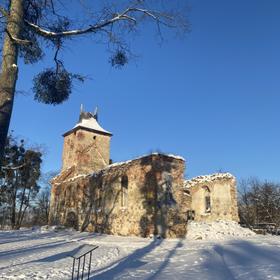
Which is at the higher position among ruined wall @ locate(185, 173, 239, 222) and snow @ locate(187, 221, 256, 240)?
ruined wall @ locate(185, 173, 239, 222)

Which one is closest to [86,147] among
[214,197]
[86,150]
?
[86,150]

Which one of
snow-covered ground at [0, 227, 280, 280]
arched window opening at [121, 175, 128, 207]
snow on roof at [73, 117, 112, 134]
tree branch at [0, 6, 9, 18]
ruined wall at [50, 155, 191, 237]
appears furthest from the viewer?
snow on roof at [73, 117, 112, 134]

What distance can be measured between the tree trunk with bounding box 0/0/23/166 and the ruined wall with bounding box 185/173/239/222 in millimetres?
21011

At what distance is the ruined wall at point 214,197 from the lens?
2391cm

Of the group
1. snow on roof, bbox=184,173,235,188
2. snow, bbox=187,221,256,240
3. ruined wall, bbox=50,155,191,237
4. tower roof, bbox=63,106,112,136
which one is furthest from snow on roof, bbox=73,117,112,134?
snow, bbox=187,221,256,240

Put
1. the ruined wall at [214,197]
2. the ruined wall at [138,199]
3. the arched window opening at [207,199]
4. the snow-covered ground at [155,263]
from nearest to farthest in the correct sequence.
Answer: the snow-covered ground at [155,263]
the ruined wall at [138,199]
the ruined wall at [214,197]
the arched window opening at [207,199]

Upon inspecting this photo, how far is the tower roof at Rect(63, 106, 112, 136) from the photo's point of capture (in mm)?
34219

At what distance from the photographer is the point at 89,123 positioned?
3559cm

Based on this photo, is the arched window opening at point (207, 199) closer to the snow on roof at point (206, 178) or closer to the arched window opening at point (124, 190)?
the snow on roof at point (206, 178)

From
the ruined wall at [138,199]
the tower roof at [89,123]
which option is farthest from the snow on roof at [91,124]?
the ruined wall at [138,199]

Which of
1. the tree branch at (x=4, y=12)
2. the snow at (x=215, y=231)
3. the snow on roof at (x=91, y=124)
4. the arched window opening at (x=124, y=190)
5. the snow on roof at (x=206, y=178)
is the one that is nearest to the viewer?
the tree branch at (x=4, y=12)

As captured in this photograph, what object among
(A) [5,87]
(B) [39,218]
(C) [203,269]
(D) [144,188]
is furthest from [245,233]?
(B) [39,218]

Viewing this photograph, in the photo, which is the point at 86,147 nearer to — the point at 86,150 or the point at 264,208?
the point at 86,150

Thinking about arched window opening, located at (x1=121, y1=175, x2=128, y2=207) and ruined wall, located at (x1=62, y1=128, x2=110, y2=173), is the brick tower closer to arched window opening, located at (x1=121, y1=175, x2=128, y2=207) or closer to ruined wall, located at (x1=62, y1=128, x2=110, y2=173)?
ruined wall, located at (x1=62, y1=128, x2=110, y2=173)
